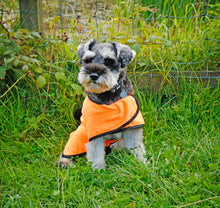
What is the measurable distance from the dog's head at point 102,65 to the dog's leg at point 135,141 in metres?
0.59

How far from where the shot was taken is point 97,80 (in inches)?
93.3

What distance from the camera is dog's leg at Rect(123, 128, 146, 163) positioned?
9.02 ft

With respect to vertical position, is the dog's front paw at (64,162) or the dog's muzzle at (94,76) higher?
the dog's muzzle at (94,76)

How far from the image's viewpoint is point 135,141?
2762 millimetres

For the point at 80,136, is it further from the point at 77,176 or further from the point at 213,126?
the point at 213,126

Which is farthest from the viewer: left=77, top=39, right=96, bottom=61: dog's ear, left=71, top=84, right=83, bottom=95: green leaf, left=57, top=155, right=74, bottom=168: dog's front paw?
left=71, top=84, right=83, bottom=95: green leaf

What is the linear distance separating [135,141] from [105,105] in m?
0.57

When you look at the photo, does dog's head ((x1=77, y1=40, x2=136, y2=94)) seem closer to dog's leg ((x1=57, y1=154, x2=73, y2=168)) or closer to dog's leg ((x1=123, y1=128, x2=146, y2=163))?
dog's leg ((x1=123, y1=128, x2=146, y2=163))

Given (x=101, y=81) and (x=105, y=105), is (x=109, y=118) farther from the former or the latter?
(x=101, y=81)

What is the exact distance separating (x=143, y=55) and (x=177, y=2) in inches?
67.8

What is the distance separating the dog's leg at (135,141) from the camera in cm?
275

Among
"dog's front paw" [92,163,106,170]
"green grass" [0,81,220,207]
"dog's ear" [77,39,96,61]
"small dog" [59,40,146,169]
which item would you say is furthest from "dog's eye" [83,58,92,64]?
"dog's front paw" [92,163,106,170]

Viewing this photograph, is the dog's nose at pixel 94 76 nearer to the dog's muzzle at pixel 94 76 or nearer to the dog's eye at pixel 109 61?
the dog's muzzle at pixel 94 76

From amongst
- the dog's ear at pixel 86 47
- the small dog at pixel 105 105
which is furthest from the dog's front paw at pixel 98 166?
the dog's ear at pixel 86 47
